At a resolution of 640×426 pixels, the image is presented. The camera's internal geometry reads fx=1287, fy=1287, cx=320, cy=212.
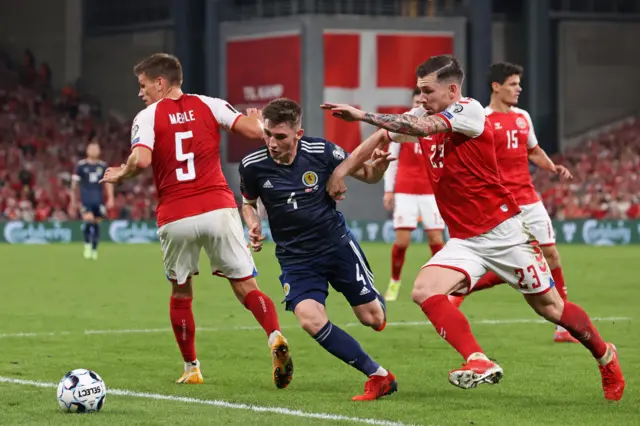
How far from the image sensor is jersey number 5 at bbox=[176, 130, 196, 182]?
8672 millimetres

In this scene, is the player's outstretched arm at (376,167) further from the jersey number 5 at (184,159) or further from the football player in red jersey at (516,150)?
the football player in red jersey at (516,150)

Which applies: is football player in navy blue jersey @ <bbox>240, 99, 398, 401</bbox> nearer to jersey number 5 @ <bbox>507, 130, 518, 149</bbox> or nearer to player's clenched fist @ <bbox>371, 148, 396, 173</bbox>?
player's clenched fist @ <bbox>371, 148, 396, 173</bbox>

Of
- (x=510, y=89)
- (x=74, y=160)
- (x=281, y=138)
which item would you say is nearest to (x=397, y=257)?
(x=510, y=89)

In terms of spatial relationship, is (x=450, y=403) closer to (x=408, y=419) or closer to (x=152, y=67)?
(x=408, y=419)

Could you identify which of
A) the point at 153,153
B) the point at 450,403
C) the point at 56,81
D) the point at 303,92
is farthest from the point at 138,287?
the point at 56,81

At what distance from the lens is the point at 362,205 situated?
120 feet

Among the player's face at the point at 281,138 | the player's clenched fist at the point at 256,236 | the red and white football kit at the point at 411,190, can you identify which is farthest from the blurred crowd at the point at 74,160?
the player's face at the point at 281,138

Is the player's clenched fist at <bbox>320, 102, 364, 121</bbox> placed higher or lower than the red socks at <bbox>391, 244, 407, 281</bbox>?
higher

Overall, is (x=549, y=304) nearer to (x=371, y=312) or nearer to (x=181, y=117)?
(x=371, y=312)

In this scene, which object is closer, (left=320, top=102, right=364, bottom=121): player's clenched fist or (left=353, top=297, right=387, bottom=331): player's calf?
(left=320, top=102, right=364, bottom=121): player's clenched fist

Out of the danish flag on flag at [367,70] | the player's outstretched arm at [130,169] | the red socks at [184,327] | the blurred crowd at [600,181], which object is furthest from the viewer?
the danish flag on flag at [367,70]

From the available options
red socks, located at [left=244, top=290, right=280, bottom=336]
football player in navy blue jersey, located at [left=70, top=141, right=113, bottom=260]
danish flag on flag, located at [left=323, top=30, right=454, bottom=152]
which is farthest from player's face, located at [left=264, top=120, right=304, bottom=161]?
danish flag on flag, located at [left=323, top=30, right=454, bottom=152]

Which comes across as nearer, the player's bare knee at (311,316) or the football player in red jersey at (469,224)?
the football player in red jersey at (469,224)

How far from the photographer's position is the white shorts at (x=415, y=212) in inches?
616
